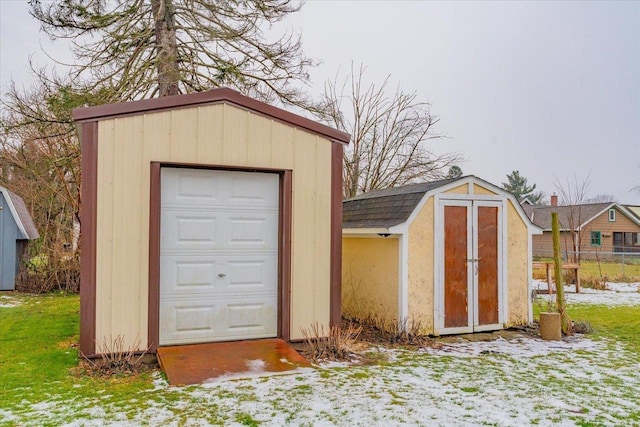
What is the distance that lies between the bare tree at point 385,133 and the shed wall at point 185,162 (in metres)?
11.1

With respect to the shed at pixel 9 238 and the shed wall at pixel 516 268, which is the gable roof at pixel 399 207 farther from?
the shed at pixel 9 238

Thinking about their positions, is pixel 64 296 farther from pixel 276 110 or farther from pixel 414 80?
pixel 414 80

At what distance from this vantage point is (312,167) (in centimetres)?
595

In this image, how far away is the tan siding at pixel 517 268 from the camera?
7.15 m

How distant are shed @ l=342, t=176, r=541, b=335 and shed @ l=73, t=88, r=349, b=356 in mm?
1065

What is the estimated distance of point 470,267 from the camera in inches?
270

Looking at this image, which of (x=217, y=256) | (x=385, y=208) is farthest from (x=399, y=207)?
(x=217, y=256)

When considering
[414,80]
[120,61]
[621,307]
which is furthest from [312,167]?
[414,80]

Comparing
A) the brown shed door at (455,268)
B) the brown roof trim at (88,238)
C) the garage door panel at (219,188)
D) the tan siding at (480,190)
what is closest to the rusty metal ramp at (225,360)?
the brown roof trim at (88,238)

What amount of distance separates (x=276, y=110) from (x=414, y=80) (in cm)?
1326

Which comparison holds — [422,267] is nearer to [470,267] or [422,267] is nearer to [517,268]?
[470,267]

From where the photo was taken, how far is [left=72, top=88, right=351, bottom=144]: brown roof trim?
4973 millimetres

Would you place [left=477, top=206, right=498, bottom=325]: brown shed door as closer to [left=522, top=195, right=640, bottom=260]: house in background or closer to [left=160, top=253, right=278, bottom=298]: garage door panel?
[left=160, top=253, right=278, bottom=298]: garage door panel

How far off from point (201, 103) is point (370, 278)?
3635mm
